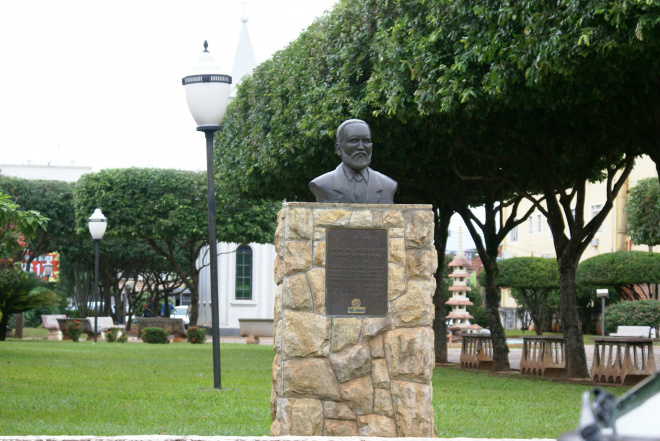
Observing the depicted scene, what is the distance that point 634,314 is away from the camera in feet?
101

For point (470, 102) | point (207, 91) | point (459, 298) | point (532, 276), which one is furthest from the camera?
point (532, 276)

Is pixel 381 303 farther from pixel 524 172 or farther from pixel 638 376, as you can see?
pixel 524 172

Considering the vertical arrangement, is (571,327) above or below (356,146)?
below

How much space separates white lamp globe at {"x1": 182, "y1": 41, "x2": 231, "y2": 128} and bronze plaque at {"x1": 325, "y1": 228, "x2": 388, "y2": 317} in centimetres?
470

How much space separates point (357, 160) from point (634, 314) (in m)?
25.0

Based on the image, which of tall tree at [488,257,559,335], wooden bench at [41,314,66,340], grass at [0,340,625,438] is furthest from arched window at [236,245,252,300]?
grass at [0,340,625,438]

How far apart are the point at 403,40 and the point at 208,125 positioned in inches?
165

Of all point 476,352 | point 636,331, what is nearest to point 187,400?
point 476,352

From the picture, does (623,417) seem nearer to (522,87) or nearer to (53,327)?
(522,87)

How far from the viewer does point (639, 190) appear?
3434 cm

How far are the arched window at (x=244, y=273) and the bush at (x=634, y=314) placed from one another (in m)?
18.1

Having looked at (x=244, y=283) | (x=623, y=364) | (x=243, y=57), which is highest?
(x=243, y=57)

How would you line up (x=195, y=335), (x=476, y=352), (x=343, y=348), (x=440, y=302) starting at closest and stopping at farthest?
(x=343, y=348) < (x=476, y=352) < (x=440, y=302) < (x=195, y=335)

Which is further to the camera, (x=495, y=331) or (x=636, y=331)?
(x=636, y=331)
